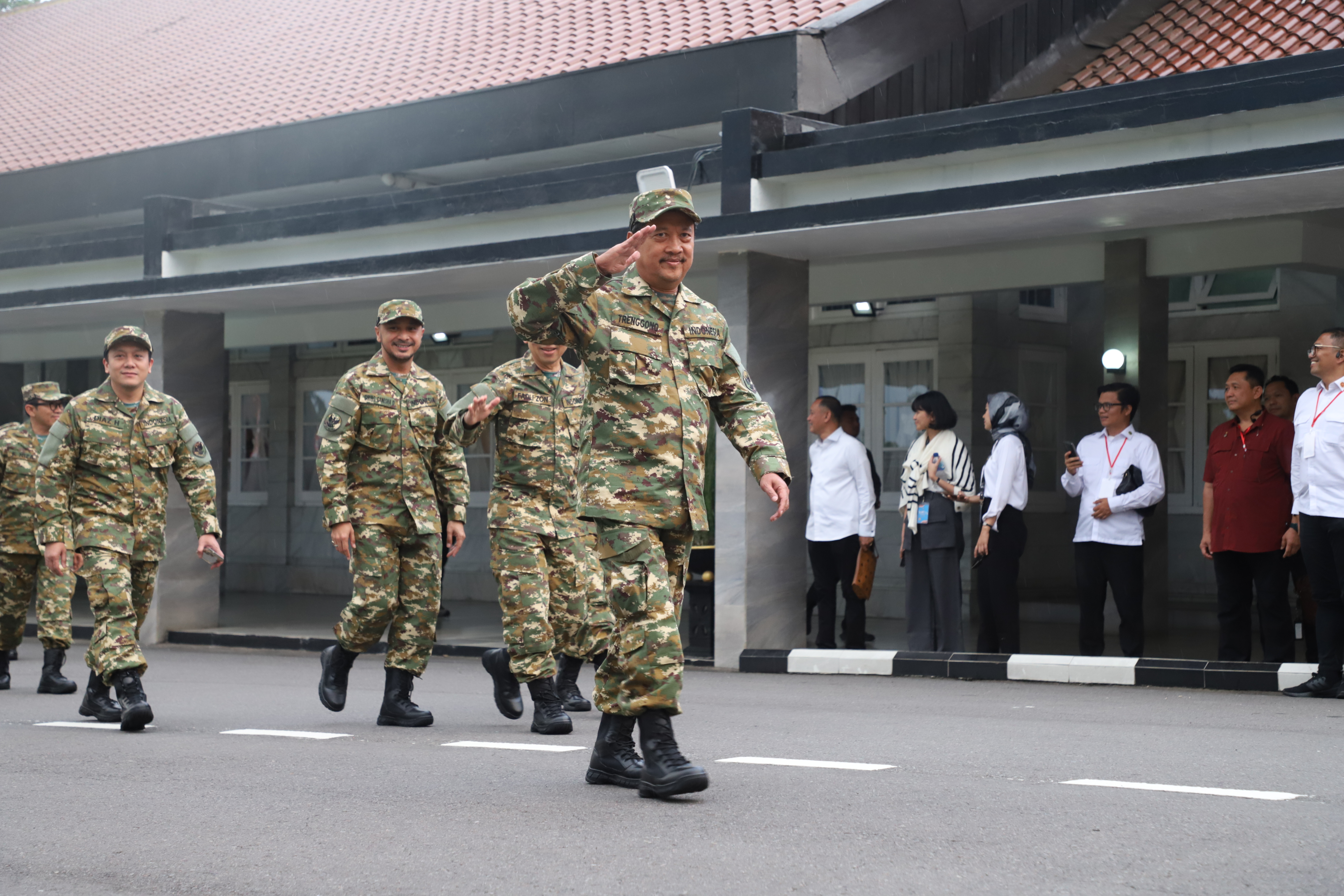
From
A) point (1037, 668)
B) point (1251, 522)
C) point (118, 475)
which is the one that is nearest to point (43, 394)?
point (118, 475)

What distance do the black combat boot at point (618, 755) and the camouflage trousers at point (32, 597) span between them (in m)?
5.84

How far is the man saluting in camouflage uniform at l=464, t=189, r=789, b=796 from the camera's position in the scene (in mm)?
5527

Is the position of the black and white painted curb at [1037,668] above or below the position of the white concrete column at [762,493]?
below

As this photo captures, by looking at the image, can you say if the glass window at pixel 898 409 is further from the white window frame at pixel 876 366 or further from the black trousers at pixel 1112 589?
the black trousers at pixel 1112 589

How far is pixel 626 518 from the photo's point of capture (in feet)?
18.3

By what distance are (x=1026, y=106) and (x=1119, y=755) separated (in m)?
5.37

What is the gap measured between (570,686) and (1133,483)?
4.42 m

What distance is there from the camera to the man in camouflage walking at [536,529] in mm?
7938

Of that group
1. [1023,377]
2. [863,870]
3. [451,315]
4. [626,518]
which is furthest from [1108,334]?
[863,870]

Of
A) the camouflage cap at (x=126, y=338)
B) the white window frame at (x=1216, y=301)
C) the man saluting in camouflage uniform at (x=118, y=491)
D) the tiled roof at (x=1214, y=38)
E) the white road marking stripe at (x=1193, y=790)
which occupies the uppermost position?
the tiled roof at (x=1214, y=38)

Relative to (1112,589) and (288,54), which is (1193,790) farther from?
(288,54)

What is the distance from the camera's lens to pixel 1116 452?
11.3 m

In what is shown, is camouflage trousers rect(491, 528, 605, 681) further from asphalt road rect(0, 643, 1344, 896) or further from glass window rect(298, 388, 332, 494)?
glass window rect(298, 388, 332, 494)

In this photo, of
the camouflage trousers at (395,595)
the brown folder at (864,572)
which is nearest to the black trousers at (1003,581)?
the brown folder at (864,572)
